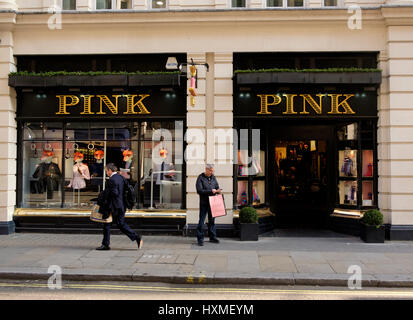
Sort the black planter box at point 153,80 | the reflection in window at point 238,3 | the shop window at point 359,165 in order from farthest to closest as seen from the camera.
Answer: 1. the reflection in window at point 238,3
2. the shop window at point 359,165
3. the black planter box at point 153,80

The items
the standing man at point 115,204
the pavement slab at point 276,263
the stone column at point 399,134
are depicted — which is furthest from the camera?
the stone column at point 399,134

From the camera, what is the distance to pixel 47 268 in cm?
744

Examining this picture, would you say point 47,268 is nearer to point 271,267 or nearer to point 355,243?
point 271,267

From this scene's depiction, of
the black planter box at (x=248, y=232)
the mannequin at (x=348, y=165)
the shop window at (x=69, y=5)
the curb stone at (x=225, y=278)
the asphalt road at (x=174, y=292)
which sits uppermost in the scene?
the shop window at (x=69, y=5)

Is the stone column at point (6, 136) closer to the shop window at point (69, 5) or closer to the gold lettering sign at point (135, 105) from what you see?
the shop window at point (69, 5)

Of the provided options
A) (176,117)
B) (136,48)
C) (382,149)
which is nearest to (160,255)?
(176,117)

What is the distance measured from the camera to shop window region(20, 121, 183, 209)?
1150 cm

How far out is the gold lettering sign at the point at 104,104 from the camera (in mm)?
11273

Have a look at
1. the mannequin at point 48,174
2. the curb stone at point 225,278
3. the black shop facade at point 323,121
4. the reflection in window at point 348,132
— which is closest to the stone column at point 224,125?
the black shop facade at point 323,121

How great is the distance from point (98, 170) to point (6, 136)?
9.04ft

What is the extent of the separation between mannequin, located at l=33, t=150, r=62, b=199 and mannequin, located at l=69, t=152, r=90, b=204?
1.54ft

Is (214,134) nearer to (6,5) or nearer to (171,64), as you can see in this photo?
(171,64)

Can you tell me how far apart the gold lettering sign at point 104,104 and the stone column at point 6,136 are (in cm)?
141

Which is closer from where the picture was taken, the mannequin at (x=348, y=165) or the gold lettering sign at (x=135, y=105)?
the gold lettering sign at (x=135, y=105)
